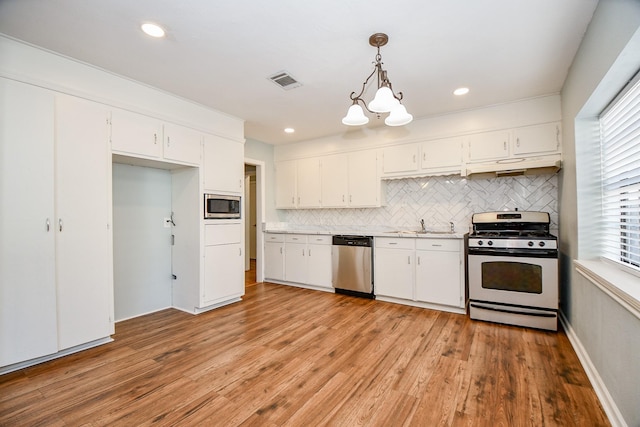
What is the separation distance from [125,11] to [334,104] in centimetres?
216

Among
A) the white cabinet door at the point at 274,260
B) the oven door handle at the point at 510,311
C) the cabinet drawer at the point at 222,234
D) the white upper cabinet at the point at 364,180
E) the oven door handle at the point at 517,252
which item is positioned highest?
the white upper cabinet at the point at 364,180

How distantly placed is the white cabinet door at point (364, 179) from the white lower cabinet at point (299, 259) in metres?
0.79

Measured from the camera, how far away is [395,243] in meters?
3.79

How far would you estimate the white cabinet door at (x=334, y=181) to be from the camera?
461 centimetres

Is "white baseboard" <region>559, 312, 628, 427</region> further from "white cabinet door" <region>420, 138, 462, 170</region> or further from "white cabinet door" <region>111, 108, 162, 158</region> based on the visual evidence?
"white cabinet door" <region>111, 108, 162, 158</region>

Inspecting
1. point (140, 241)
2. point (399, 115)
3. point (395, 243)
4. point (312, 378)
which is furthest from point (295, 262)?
point (399, 115)

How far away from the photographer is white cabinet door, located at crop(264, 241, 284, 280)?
15.9 ft

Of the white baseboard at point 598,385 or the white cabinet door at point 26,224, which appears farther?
the white cabinet door at point 26,224

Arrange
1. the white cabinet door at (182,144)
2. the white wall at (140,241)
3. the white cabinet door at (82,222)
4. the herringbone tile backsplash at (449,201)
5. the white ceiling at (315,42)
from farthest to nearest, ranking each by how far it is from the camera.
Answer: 1. the herringbone tile backsplash at (449,201)
2. the white wall at (140,241)
3. the white cabinet door at (182,144)
4. the white cabinet door at (82,222)
5. the white ceiling at (315,42)

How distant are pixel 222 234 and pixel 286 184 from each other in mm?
1842

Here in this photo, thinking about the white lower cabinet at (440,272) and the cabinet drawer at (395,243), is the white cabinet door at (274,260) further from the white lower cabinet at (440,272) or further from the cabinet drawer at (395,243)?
the white lower cabinet at (440,272)

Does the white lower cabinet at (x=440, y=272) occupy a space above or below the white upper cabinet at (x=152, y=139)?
below

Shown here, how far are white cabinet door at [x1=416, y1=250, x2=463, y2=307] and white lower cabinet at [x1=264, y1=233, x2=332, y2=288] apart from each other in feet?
4.54

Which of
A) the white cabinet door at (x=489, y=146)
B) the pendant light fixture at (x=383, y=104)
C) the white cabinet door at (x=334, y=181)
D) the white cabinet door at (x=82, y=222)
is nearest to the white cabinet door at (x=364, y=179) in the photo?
the white cabinet door at (x=334, y=181)
